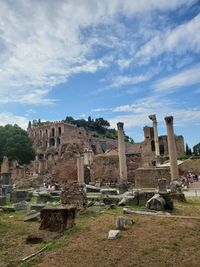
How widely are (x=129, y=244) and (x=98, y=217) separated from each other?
4.74 m

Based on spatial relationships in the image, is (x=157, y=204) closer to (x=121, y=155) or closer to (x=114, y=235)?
(x=114, y=235)

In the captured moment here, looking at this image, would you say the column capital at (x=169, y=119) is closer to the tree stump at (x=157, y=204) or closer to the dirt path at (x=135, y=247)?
the tree stump at (x=157, y=204)

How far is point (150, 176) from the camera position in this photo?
1211 inches

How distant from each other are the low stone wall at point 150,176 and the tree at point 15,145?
33.8 metres

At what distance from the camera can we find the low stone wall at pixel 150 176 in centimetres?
3002

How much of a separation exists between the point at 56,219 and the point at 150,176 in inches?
860

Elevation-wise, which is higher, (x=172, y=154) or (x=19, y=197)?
(x=172, y=154)

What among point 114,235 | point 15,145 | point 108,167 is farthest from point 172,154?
point 15,145

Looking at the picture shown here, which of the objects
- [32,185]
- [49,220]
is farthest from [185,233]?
[32,185]

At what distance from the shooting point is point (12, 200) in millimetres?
21344

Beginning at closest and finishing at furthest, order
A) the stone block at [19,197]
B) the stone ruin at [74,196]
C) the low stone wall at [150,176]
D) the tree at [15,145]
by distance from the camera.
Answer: the stone ruin at [74,196] < the stone block at [19,197] < the low stone wall at [150,176] < the tree at [15,145]

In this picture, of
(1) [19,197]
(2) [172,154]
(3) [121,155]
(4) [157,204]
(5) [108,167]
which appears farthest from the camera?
(5) [108,167]

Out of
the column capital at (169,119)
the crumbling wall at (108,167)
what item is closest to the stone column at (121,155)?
the column capital at (169,119)

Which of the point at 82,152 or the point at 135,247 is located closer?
the point at 135,247
